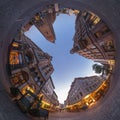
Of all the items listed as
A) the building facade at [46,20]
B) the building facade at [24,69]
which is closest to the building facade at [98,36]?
the building facade at [46,20]

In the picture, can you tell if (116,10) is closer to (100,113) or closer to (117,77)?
(117,77)

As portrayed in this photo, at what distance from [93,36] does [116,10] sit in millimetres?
22864

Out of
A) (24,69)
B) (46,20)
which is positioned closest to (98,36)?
(46,20)

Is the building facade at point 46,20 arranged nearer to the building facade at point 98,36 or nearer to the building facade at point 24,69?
the building facade at point 24,69

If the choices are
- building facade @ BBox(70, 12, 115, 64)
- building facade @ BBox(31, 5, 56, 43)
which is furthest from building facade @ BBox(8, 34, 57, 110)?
building facade @ BBox(70, 12, 115, 64)

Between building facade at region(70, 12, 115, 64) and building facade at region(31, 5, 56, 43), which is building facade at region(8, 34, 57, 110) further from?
building facade at region(70, 12, 115, 64)

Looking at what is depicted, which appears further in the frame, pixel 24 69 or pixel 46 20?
pixel 46 20

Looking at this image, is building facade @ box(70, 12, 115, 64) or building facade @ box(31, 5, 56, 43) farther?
building facade @ box(70, 12, 115, 64)

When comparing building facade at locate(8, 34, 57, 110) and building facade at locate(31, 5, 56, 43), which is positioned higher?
building facade at locate(31, 5, 56, 43)

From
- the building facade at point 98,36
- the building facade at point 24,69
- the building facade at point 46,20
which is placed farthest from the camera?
the building facade at point 24,69

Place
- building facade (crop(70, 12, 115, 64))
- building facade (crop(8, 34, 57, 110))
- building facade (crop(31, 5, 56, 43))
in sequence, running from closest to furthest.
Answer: building facade (crop(31, 5, 56, 43)) < building facade (crop(70, 12, 115, 64)) < building facade (crop(8, 34, 57, 110))

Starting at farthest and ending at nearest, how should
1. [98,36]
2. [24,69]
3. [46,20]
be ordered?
[46,20]
[24,69]
[98,36]

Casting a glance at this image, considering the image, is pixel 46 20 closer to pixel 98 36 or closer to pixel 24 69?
pixel 24 69

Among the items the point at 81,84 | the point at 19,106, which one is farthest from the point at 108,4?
the point at 81,84
